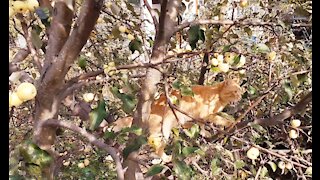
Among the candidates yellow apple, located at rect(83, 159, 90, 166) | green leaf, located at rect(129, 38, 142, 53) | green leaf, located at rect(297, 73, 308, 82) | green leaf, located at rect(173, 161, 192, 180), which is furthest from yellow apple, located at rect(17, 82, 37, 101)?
yellow apple, located at rect(83, 159, 90, 166)

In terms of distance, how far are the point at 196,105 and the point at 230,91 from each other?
0.45 ft

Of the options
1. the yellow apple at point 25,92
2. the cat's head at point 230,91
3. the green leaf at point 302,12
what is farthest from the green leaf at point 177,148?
the cat's head at point 230,91

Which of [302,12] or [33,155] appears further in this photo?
[302,12]

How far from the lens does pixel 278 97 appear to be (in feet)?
3.62

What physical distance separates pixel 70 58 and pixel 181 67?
1.06m

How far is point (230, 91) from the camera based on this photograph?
1496 millimetres

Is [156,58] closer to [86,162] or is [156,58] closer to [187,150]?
[187,150]

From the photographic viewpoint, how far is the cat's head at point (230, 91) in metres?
1.49

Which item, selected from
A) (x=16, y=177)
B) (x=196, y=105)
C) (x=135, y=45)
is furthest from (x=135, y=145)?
(x=196, y=105)

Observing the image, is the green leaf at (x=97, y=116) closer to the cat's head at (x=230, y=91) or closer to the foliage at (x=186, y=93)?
the foliage at (x=186, y=93)
